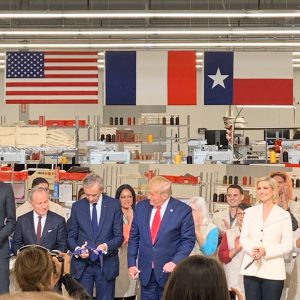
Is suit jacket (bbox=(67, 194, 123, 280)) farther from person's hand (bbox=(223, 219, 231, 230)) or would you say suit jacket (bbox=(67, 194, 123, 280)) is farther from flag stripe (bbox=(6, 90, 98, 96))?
flag stripe (bbox=(6, 90, 98, 96))

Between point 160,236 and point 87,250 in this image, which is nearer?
point 160,236

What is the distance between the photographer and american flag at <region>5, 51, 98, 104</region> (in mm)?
13477

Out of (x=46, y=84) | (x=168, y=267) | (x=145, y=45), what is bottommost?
(x=168, y=267)

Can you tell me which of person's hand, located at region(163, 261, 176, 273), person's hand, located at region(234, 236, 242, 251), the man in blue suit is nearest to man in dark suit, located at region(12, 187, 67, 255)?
the man in blue suit

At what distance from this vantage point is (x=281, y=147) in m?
18.1

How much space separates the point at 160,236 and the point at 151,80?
7979 mm

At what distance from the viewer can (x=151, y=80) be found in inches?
526

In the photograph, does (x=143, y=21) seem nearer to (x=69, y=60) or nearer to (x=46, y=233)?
(x=69, y=60)

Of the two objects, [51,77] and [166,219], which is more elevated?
[51,77]

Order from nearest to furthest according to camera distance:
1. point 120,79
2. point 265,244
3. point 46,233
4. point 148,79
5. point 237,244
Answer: point 265,244 < point 46,233 < point 237,244 < point 120,79 < point 148,79

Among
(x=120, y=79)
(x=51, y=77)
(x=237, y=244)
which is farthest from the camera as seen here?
(x=51, y=77)

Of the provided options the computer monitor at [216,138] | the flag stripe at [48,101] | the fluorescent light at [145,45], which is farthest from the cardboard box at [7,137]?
the computer monitor at [216,138]

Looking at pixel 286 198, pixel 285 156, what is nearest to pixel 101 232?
pixel 286 198
